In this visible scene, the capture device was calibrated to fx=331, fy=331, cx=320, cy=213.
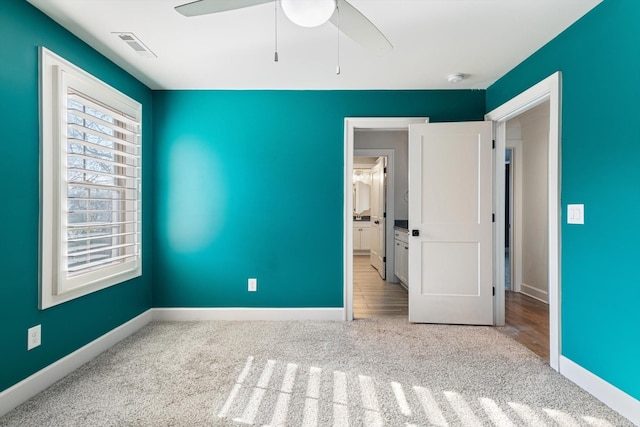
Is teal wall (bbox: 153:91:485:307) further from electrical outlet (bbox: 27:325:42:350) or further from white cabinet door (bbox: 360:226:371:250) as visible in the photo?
white cabinet door (bbox: 360:226:371:250)

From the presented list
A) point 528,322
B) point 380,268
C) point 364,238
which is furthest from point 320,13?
point 364,238

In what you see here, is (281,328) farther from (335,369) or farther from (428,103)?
(428,103)

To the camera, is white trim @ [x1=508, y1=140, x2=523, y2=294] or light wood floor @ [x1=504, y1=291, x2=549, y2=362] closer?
light wood floor @ [x1=504, y1=291, x2=549, y2=362]

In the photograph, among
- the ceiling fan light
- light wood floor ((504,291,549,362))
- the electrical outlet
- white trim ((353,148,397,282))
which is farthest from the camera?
white trim ((353,148,397,282))

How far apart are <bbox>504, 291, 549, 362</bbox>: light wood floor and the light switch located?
110 cm

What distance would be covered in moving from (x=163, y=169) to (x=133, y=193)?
Answer: 0.45 m

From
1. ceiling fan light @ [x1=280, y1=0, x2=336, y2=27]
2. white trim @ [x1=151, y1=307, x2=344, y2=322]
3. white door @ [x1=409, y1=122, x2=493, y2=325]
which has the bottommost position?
white trim @ [x1=151, y1=307, x2=344, y2=322]

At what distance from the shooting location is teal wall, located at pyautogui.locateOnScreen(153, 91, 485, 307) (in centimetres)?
340

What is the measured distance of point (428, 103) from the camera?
11.2 feet

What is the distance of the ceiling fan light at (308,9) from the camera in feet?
4.17

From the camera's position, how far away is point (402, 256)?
4.88m

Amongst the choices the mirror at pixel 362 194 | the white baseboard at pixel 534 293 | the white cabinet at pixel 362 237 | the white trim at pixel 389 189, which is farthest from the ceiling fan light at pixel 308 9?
the mirror at pixel 362 194

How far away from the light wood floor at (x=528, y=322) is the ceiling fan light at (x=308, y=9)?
2808mm

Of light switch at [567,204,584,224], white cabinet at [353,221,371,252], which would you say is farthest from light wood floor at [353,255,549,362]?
white cabinet at [353,221,371,252]
